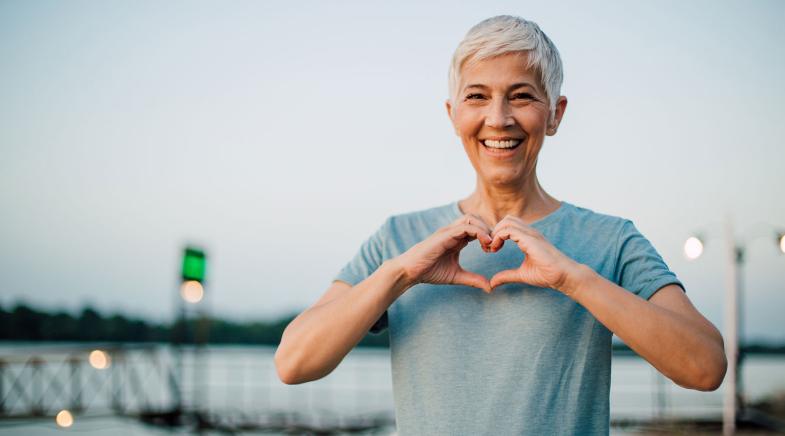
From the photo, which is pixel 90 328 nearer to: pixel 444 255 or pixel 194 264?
pixel 194 264

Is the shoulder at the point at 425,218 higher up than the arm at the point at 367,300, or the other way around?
the shoulder at the point at 425,218

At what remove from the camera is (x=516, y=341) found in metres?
1.37

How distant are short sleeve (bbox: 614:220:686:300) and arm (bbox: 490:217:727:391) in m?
0.04

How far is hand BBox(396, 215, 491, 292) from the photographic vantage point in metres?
1.33

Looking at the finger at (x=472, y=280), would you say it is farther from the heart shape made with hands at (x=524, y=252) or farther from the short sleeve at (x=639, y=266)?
the short sleeve at (x=639, y=266)

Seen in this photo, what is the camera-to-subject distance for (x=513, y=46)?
1374 millimetres

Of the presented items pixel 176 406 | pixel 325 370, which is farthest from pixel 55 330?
pixel 325 370

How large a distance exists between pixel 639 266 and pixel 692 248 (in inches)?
377

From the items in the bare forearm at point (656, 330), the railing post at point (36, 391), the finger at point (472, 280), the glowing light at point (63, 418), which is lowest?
the glowing light at point (63, 418)

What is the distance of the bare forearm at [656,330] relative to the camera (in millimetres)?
1219

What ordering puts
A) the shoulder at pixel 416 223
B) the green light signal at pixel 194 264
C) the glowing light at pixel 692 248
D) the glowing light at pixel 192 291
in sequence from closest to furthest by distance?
the shoulder at pixel 416 223 < the glowing light at pixel 692 248 < the green light signal at pixel 194 264 < the glowing light at pixel 192 291

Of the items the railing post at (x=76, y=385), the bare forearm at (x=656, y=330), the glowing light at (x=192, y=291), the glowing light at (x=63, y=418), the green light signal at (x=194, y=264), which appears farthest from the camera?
the railing post at (x=76, y=385)

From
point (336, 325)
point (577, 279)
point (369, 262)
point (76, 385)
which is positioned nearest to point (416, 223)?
point (369, 262)

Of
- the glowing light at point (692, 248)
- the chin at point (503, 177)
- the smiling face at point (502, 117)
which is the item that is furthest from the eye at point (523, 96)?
the glowing light at point (692, 248)
